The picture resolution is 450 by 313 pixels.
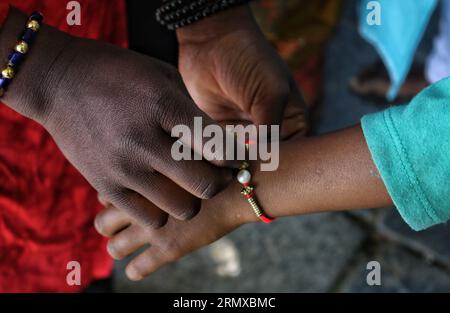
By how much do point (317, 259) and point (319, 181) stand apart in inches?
35.5

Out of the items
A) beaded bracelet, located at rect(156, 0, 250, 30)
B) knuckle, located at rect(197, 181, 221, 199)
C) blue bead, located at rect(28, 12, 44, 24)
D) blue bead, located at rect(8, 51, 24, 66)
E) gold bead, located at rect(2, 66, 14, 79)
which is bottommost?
knuckle, located at rect(197, 181, 221, 199)

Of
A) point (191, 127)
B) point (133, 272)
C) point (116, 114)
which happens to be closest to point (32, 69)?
point (116, 114)

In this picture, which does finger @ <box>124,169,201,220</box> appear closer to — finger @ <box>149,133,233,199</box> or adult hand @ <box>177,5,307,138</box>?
finger @ <box>149,133,233,199</box>

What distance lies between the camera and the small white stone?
3.13ft

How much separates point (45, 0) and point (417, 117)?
63 cm

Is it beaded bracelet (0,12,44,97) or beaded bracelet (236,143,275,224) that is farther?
beaded bracelet (236,143,275,224)

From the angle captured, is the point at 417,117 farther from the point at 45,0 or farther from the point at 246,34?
the point at 45,0

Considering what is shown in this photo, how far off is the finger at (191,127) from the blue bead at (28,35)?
0.23 meters

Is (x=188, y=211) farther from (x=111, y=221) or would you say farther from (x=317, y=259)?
(x=317, y=259)

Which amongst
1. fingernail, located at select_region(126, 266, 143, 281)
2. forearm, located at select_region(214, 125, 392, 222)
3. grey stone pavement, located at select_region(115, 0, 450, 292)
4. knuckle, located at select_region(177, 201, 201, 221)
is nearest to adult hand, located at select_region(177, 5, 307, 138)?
forearm, located at select_region(214, 125, 392, 222)

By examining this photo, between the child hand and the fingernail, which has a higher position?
the child hand

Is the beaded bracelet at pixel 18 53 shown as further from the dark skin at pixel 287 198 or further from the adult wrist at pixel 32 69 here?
the dark skin at pixel 287 198

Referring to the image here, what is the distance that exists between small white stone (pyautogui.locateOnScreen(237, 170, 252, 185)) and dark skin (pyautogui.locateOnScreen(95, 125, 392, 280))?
0.09ft

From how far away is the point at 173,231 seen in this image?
3.43ft
